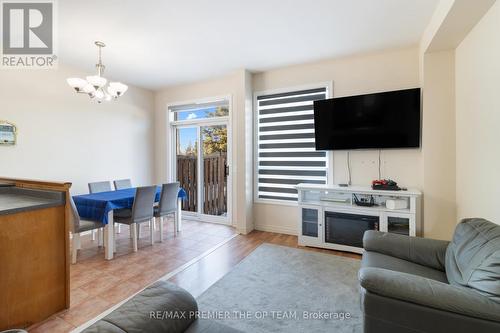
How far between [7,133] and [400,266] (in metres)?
4.86

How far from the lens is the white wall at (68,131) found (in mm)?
3441

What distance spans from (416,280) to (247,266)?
1908 millimetres

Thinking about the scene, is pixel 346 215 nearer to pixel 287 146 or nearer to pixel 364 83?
pixel 287 146

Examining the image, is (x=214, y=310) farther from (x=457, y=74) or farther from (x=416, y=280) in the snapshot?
(x=457, y=74)

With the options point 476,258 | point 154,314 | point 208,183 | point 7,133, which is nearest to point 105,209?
point 7,133

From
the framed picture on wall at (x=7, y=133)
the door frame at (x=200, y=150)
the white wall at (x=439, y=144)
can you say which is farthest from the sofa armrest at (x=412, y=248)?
the framed picture on wall at (x=7, y=133)

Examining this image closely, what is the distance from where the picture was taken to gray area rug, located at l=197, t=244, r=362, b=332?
6.29 ft

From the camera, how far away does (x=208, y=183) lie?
5.06m

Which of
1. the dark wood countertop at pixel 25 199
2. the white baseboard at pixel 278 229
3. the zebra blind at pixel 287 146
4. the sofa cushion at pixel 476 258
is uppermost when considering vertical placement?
the zebra blind at pixel 287 146

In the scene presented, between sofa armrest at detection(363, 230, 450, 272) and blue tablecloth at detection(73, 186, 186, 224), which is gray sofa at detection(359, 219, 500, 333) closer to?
sofa armrest at detection(363, 230, 450, 272)

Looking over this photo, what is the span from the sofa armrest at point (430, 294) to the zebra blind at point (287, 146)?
8.53ft

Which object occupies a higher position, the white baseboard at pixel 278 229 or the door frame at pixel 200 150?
the door frame at pixel 200 150

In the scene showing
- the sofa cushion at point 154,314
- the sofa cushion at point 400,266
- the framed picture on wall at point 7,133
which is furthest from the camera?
the framed picture on wall at point 7,133

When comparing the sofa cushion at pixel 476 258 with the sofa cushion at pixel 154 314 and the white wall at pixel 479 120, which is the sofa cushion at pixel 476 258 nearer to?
the white wall at pixel 479 120
